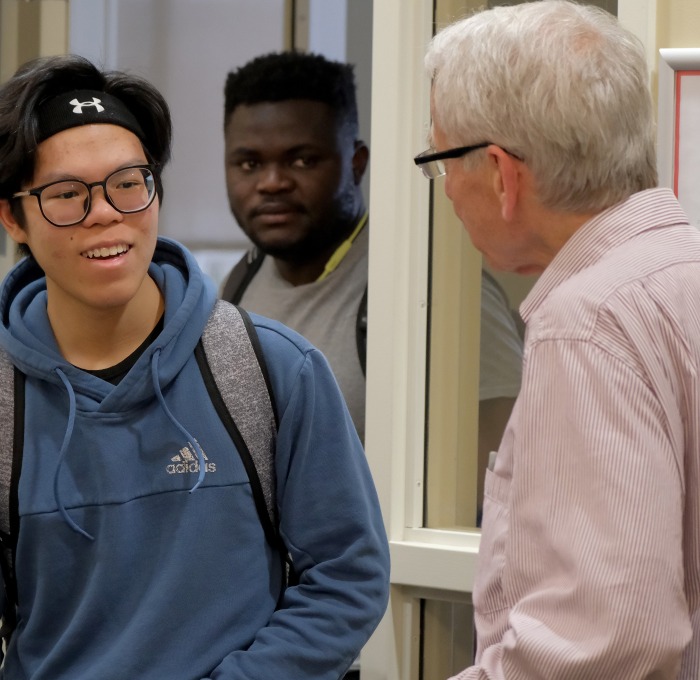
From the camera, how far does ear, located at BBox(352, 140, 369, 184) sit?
8.17ft

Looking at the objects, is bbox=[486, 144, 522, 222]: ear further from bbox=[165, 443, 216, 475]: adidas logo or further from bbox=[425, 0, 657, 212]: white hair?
bbox=[165, 443, 216, 475]: adidas logo

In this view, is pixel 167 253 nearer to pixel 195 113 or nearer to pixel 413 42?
pixel 413 42

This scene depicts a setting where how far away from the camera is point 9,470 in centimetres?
138

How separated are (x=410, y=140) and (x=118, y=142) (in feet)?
2.70

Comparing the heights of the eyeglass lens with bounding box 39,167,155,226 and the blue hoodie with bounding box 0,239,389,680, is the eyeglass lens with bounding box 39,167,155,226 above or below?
above

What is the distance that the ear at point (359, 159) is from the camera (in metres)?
2.49

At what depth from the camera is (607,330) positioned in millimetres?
906

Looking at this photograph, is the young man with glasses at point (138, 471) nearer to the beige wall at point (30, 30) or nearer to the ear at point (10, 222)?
the ear at point (10, 222)

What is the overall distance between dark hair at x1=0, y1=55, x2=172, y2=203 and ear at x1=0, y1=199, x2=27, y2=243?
0.03m

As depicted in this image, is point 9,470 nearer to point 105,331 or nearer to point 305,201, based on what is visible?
point 105,331

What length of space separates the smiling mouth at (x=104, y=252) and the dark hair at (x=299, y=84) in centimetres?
119

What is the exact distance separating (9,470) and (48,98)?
495 millimetres

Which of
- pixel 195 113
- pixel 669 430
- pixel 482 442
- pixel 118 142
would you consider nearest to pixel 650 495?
pixel 669 430

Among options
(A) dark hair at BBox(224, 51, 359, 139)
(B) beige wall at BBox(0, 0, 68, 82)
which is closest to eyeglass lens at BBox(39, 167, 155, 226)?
(A) dark hair at BBox(224, 51, 359, 139)
